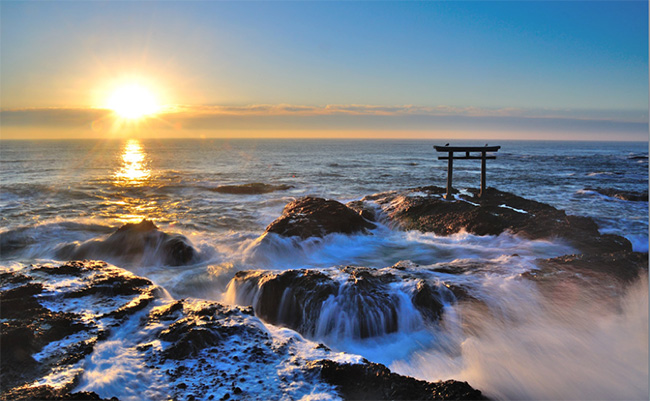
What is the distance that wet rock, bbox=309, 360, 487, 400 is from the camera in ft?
15.4

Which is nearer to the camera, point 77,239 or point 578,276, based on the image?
point 578,276

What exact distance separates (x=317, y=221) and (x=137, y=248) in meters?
6.15

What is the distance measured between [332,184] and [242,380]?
2797cm

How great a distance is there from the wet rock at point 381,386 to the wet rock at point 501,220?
8685 millimetres

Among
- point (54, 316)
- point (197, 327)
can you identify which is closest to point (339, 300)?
point (197, 327)

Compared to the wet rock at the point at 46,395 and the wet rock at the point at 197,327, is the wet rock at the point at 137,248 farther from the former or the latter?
the wet rock at the point at 46,395

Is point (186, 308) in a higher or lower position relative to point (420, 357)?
higher

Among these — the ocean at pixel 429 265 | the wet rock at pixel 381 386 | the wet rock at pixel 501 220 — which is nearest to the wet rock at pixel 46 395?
the ocean at pixel 429 265

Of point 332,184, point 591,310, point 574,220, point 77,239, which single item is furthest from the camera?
point 332,184

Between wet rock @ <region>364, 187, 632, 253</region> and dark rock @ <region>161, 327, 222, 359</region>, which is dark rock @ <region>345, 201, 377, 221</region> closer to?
wet rock @ <region>364, 187, 632, 253</region>

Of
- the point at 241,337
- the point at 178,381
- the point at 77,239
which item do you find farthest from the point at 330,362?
the point at 77,239

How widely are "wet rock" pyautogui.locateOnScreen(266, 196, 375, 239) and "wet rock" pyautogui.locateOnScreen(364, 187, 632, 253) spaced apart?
2.05 m

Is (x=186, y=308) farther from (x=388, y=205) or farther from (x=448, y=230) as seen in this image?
(x=388, y=205)

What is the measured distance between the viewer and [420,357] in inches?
263
